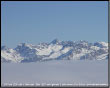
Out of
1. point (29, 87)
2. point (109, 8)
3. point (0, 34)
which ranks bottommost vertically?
point (29, 87)

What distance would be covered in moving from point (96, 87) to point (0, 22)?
15.3 feet

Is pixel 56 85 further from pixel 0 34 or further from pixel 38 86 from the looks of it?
pixel 0 34

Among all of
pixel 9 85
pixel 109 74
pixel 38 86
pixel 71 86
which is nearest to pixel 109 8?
pixel 109 74

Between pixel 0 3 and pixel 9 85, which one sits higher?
pixel 0 3

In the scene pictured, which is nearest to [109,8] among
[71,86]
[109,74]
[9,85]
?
[109,74]

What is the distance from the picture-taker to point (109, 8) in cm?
1171

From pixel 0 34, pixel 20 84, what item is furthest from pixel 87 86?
pixel 0 34

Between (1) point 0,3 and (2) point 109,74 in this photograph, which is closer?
(2) point 109,74

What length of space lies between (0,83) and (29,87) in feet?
4.27

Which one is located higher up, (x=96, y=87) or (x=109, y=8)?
(x=109, y=8)

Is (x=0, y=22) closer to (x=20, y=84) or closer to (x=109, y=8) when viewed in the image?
(x=20, y=84)

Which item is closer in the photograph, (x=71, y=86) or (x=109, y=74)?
(x=109, y=74)

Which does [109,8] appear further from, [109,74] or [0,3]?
[0,3]

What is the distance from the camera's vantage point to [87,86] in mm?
11930
